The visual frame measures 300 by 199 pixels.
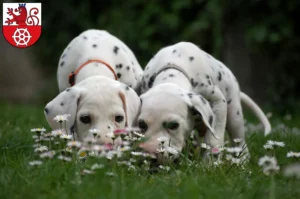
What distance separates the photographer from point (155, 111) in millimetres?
4715

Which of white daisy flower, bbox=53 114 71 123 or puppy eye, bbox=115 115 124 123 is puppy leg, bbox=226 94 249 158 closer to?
puppy eye, bbox=115 115 124 123

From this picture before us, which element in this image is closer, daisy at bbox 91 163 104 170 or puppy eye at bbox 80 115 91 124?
daisy at bbox 91 163 104 170

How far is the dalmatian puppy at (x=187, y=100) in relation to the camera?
4.73 metres

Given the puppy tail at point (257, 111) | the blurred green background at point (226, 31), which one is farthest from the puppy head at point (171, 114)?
A: the blurred green background at point (226, 31)

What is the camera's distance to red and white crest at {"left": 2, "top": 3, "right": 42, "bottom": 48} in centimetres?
606

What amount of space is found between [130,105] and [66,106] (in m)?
0.56

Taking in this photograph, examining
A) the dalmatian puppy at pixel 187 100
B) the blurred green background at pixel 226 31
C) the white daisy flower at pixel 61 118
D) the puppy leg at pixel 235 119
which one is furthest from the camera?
the blurred green background at pixel 226 31

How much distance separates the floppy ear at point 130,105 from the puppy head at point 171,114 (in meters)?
0.07

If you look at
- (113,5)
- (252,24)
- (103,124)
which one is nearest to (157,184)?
(103,124)

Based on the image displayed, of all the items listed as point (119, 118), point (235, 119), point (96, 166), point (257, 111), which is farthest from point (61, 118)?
point (257, 111)

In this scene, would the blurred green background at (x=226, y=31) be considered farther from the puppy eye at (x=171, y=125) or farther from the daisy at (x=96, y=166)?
the daisy at (x=96, y=166)

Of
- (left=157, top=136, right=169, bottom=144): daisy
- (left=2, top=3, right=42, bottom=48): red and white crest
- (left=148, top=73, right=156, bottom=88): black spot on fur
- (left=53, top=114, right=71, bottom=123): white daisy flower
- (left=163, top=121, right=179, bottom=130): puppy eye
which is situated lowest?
(left=157, top=136, right=169, bottom=144): daisy

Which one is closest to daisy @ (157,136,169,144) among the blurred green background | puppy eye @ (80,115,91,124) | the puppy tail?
puppy eye @ (80,115,91,124)

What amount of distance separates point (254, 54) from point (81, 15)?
422 cm
